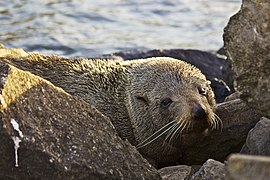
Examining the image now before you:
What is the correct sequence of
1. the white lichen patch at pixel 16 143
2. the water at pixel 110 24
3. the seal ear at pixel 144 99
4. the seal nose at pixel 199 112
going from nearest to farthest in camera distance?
the white lichen patch at pixel 16 143
the seal nose at pixel 199 112
the seal ear at pixel 144 99
the water at pixel 110 24

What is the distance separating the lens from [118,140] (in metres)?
6.11

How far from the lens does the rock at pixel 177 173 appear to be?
6.50 metres

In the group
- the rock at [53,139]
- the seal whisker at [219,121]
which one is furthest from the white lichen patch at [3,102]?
the seal whisker at [219,121]

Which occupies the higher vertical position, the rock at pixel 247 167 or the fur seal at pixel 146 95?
the rock at pixel 247 167

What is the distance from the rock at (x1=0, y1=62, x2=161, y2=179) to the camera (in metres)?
5.64

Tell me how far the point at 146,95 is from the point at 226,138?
86 cm

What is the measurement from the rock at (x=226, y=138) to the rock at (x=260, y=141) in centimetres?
83

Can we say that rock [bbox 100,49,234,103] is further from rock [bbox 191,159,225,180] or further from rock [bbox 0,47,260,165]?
rock [bbox 191,159,225,180]

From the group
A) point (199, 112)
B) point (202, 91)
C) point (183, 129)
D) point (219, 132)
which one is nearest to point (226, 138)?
point (219, 132)

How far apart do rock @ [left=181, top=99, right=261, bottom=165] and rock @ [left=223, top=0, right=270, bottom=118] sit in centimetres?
187

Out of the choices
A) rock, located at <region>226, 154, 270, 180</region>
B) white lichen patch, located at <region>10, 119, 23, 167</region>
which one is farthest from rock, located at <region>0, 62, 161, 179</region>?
rock, located at <region>226, 154, 270, 180</region>

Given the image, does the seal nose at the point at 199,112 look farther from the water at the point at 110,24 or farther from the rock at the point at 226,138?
the water at the point at 110,24

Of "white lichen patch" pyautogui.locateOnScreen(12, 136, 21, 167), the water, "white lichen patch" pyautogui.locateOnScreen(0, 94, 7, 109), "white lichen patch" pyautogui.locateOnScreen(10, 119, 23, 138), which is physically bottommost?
the water

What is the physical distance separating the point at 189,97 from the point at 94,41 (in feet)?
23.1
